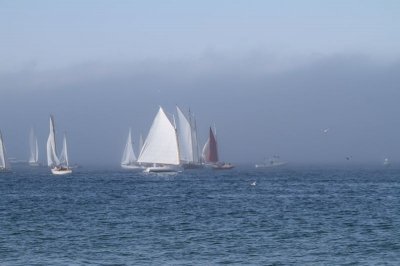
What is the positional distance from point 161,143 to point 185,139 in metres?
19.4

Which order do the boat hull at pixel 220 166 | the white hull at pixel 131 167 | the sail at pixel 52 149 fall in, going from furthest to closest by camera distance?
1. the white hull at pixel 131 167
2. the boat hull at pixel 220 166
3. the sail at pixel 52 149

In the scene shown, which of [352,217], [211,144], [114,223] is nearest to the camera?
[114,223]

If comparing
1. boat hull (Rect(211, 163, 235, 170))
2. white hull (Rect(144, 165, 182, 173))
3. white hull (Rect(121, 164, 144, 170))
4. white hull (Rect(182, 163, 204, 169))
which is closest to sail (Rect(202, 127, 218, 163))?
boat hull (Rect(211, 163, 235, 170))

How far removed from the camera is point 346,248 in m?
41.4

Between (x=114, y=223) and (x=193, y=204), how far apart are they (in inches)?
670

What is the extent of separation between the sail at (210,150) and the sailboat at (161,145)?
28.6m

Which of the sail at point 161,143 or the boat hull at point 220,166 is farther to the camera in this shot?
the boat hull at point 220,166

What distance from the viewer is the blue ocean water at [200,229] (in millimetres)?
38750

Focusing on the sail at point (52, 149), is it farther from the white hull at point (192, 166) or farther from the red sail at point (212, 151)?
the red sail at point (212, 151)

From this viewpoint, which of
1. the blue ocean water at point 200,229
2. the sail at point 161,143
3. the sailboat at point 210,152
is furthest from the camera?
the sailboat at point 210,152

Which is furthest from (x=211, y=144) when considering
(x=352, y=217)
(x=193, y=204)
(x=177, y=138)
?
(x=352, y=217)

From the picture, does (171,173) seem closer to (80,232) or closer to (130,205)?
(130,205)

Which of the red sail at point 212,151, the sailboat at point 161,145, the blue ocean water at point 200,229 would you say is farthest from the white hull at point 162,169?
the blue ocean water at point 200,229

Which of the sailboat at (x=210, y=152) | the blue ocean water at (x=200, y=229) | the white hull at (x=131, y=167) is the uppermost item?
the sailboat at (x=210, y=152)
